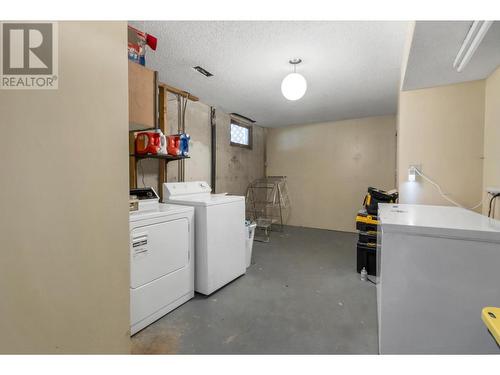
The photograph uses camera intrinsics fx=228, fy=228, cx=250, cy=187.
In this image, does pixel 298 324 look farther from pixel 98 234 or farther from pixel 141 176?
pixel 141 176

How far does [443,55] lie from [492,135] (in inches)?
30.3

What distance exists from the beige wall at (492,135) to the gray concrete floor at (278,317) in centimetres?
130

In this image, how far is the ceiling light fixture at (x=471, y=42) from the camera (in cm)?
115

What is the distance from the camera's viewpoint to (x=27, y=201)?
0.66 m

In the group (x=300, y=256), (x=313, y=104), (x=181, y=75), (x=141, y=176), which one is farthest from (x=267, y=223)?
(x=181, y=75)

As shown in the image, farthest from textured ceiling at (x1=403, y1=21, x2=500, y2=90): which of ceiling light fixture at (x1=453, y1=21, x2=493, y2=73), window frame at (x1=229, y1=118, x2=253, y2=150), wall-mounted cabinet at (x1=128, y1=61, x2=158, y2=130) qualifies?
window frame at (x1=229, y1=118, x2=253, y2=150)

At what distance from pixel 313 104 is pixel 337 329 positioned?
2.95m

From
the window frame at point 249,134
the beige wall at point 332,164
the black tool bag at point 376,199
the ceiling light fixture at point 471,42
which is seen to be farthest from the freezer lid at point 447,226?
the window frame at point 249,134

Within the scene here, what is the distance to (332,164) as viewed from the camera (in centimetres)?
458

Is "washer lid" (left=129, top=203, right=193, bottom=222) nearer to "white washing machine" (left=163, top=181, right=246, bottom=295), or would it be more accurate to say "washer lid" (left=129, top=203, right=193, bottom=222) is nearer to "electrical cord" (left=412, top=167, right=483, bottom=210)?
"white washing machine" (left=163, top=181, right=246, bottom=295)

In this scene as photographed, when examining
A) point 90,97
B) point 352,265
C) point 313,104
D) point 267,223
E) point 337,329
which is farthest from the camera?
point 267,223

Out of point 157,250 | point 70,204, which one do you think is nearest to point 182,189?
point 157,250

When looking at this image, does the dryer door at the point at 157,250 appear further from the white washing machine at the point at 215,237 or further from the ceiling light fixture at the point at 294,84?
the ceiling light fixture at the point at 294,84

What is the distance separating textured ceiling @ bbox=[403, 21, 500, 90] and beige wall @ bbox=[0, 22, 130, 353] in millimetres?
1561
